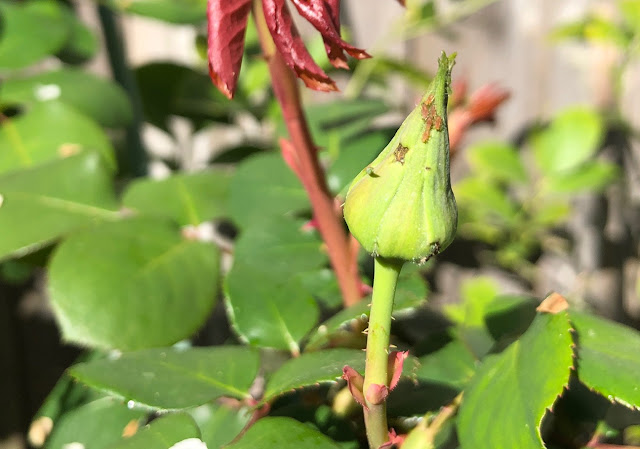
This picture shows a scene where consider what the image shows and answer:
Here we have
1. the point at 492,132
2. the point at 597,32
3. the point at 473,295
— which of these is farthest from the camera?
the point at 492,132

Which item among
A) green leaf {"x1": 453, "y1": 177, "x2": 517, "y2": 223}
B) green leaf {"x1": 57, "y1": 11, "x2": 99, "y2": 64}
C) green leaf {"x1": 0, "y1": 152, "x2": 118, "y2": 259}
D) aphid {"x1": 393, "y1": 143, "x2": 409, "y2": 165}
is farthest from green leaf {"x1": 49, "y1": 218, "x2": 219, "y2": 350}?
green leaf {"x1": 453, "y1": 177, "x2": 517, "y2": 223}

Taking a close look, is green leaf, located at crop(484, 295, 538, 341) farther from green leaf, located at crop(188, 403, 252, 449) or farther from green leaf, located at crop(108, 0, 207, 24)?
green leaf, located at crop(108, 0, 207, 24)

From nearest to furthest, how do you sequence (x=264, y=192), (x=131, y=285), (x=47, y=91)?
1. (x=131, y=285)
2. (x=264, y=192)
3. (x=47, y=91)

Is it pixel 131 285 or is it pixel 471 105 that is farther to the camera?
pixel 471 105

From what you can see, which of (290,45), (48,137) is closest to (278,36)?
(290,45)

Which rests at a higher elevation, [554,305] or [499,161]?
[554,305]

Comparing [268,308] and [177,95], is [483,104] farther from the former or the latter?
[177,95]
